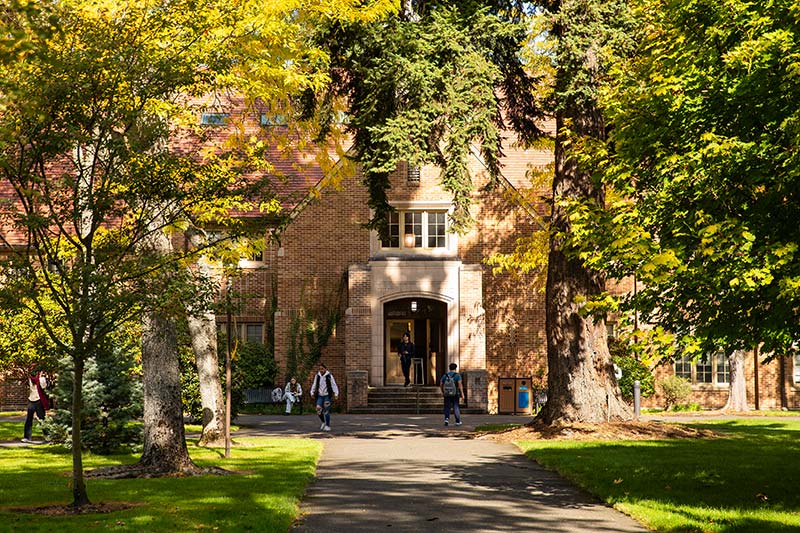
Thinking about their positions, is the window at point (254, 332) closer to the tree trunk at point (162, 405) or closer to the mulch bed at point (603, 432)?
the mulch bed at point (603, 432)

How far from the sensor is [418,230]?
37906 mm

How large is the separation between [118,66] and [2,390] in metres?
29.1

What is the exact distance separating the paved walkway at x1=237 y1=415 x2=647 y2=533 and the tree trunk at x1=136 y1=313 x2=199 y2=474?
2222 millimetres

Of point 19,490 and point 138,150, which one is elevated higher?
point 138,150

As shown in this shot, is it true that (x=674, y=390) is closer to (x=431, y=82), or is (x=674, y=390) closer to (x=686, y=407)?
(x=686, y=407)

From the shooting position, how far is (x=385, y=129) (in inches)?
803

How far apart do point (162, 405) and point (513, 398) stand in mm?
20703

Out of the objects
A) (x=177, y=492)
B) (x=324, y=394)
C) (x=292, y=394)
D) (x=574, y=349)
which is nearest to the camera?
(x=177, y=492)

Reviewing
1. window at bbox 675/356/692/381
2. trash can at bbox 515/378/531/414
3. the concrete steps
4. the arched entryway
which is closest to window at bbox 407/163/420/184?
the arched entryway

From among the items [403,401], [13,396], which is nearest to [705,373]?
[403,401]

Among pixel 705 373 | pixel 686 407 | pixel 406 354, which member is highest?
pixel 406 354

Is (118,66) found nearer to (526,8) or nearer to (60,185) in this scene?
(60,185)

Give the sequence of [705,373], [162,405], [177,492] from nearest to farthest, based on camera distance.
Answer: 1. [177,492]
2. [162,405]
3. [705,373]

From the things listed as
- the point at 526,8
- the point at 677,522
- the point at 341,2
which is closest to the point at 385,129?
the point at 341,2
